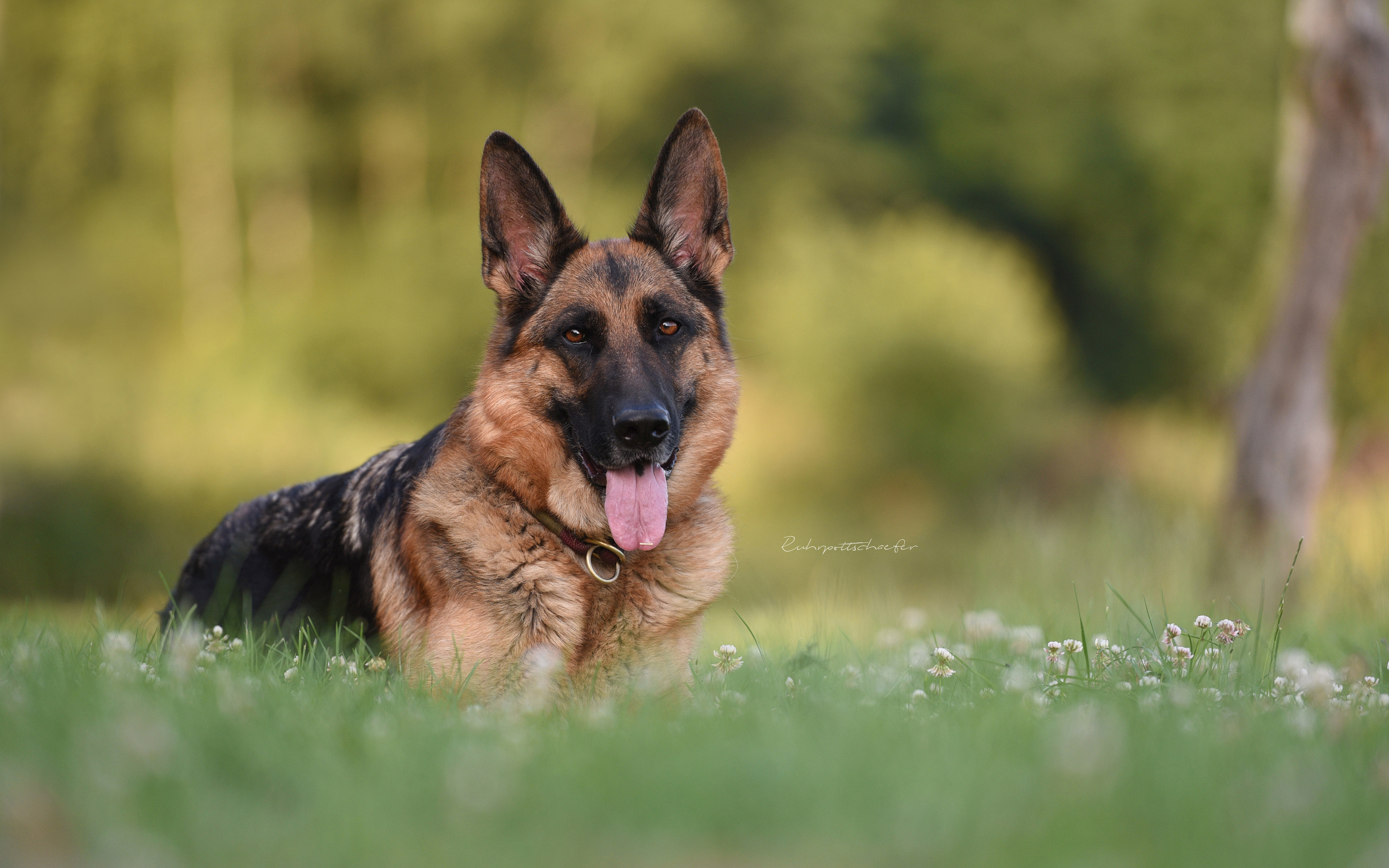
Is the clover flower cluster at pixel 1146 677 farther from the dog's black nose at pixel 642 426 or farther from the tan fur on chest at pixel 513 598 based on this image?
the dog's black nose at pixel 642 426

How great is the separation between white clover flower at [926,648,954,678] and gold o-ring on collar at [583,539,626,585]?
3.70 ft

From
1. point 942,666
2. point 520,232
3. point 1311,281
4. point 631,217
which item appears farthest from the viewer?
point 631,217

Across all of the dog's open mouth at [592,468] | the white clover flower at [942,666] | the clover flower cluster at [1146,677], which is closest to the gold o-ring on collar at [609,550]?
the dog's open mouth at [592,468]

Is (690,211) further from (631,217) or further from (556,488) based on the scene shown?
(631,217)

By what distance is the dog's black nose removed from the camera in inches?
144

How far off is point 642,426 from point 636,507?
1.04ft

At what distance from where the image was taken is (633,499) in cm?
380

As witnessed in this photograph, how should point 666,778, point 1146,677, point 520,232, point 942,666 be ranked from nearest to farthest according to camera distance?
point 666,778 < point 1146,677 < point 942,666 < point 520,232

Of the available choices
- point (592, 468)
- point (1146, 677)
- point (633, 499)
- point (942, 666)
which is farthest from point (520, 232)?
point (1146, 677)

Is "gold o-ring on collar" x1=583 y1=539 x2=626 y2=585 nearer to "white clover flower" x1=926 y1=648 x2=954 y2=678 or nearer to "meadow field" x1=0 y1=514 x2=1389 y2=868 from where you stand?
"meadow field" x1=0 y1=514 x2=1389 y2=868

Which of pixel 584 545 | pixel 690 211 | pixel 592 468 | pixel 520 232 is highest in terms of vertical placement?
pixel 690 211

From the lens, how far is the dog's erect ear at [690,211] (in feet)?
13.9

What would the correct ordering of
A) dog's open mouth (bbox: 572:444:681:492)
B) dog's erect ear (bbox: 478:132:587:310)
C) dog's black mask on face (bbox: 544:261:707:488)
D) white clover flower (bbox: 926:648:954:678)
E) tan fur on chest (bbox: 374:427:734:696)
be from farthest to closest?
dog's erect ear (bbox: 478:132:587:310)
dog's open mouth (bbox: 572:444:681:492)
dog's black mask on face (bbox: 544:261:707:488)
tan fur on chest (bbox: 374:427:734:696)
white clover flower (bbox: 926:648:954:678)

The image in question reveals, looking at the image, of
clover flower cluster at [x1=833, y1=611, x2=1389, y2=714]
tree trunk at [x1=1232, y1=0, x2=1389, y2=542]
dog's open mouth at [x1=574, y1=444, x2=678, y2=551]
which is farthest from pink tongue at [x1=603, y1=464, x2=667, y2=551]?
tree trunk at [x1=1232, y1=0, x2=1389, y2=542]
